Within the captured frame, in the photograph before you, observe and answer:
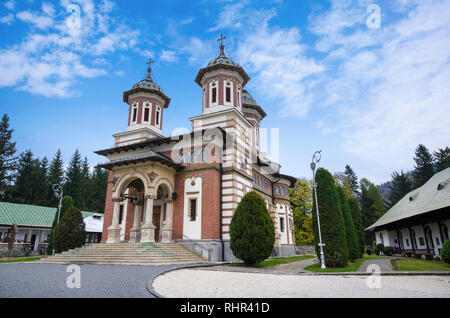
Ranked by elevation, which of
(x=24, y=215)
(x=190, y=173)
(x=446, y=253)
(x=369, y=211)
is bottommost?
(x=446, y=253)

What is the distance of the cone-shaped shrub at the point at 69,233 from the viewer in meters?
19.3

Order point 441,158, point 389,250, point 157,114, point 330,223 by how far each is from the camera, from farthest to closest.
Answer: point 441,158
point 389,250
point 157,114
point 330,223

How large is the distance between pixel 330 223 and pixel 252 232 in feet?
13.6

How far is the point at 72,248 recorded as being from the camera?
19422 millimetres

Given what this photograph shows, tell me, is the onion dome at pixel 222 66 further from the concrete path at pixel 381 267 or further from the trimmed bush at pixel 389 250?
the trimmed bush at pixel 389 250

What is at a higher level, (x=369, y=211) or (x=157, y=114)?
(x=157, y=114)

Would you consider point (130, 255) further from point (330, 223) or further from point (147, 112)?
point (147, 112)

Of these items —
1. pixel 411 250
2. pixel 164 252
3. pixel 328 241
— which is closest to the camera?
pixel 328 241

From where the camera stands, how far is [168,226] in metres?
19.5

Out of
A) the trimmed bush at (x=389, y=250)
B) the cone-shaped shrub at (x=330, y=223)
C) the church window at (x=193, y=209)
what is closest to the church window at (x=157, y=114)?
the church window at (x=193, y=209)

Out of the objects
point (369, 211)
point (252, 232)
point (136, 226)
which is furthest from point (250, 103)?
point (369, 211)
